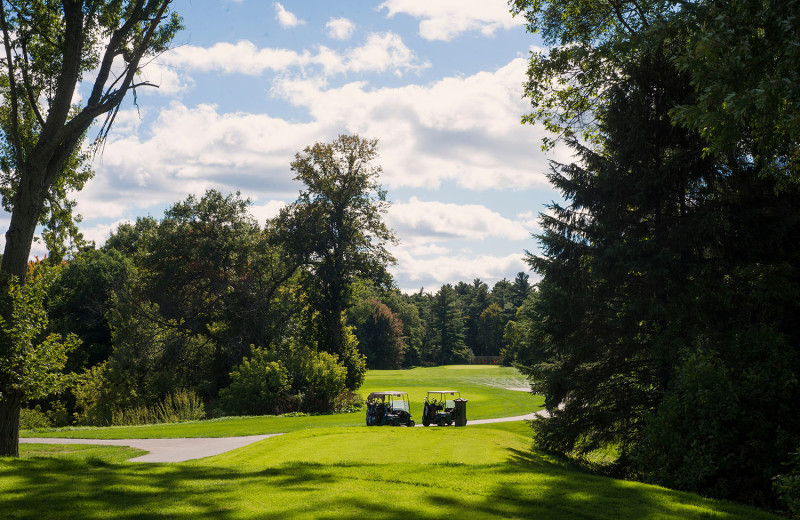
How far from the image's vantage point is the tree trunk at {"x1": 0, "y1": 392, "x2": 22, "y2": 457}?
38.8ft

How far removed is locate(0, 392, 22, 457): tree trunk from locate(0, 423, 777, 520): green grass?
2.69m

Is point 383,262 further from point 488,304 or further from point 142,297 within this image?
point 488,304

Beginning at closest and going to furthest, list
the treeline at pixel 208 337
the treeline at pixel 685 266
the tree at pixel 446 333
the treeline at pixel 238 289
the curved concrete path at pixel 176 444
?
the treeline at pixel 685 266, the curved concrete path at pixel 176 444, the treeline at pixel 208 337, the treeline at pixel 238 289, the tree at pixel 446 333

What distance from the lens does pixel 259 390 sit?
27531 millimetres

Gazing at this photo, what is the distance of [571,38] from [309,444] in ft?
44.9

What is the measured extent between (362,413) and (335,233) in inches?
427

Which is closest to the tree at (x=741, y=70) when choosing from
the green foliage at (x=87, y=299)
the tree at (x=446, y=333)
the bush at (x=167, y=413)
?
the bush at (x=167, y=413)

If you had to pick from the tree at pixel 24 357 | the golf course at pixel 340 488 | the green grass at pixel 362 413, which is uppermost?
the tree at pixel 24 357

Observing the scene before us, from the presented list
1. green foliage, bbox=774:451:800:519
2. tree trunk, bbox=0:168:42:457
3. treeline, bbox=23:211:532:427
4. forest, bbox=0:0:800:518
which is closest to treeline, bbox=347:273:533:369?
treeline, bbox=23:211:532:427

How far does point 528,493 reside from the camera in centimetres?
866

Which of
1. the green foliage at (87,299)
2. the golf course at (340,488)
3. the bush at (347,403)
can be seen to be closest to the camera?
the golf course at (340,488)

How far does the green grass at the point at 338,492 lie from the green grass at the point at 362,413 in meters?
5.65

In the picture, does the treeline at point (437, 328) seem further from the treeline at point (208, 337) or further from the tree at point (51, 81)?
the tree at point (51, 81)

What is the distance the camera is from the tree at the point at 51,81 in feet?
40.5
